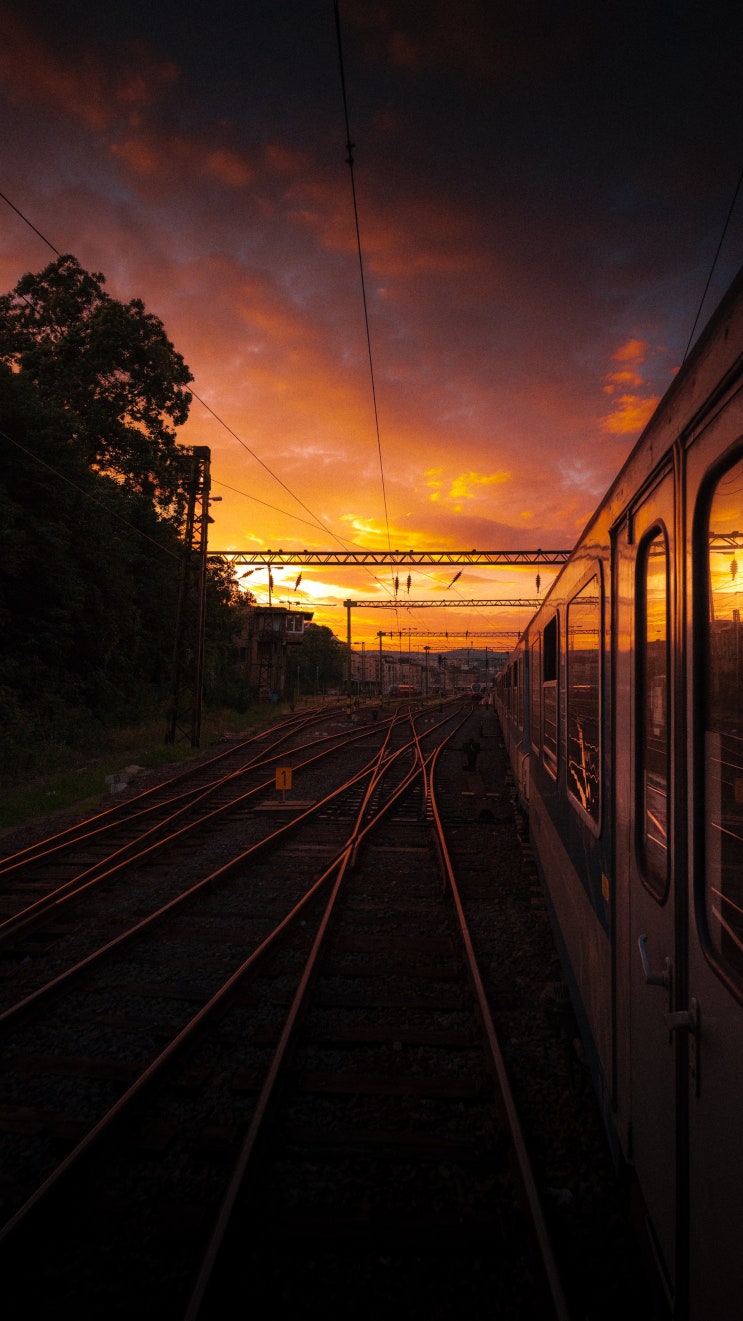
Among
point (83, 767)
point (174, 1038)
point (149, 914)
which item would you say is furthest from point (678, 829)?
point (83, 767)

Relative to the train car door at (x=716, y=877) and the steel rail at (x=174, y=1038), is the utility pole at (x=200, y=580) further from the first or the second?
the train car door at (x=716, y=877)

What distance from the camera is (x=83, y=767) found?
15.9 m

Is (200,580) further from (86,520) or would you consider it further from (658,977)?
(658,977)

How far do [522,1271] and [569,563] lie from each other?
4024mm

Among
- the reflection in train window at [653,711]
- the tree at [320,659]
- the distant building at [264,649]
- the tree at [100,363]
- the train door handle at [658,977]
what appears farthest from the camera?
the tree at [320,659]

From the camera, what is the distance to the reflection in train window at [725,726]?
1654 mm

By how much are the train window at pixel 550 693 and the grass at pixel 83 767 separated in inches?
342

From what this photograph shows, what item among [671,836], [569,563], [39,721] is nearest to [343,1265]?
[671,836]

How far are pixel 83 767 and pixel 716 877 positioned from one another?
53.3 feet

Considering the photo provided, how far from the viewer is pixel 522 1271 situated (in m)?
2.60

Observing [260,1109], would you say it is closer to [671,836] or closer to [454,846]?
[671,836]

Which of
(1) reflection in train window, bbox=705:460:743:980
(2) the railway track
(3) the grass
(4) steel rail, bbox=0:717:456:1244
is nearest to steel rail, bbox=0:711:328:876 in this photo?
(3) the grass

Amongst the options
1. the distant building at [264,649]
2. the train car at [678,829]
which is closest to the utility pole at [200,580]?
the train car at [678,829]

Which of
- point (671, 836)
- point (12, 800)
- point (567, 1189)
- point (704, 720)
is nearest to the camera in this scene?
point (704, 720)
